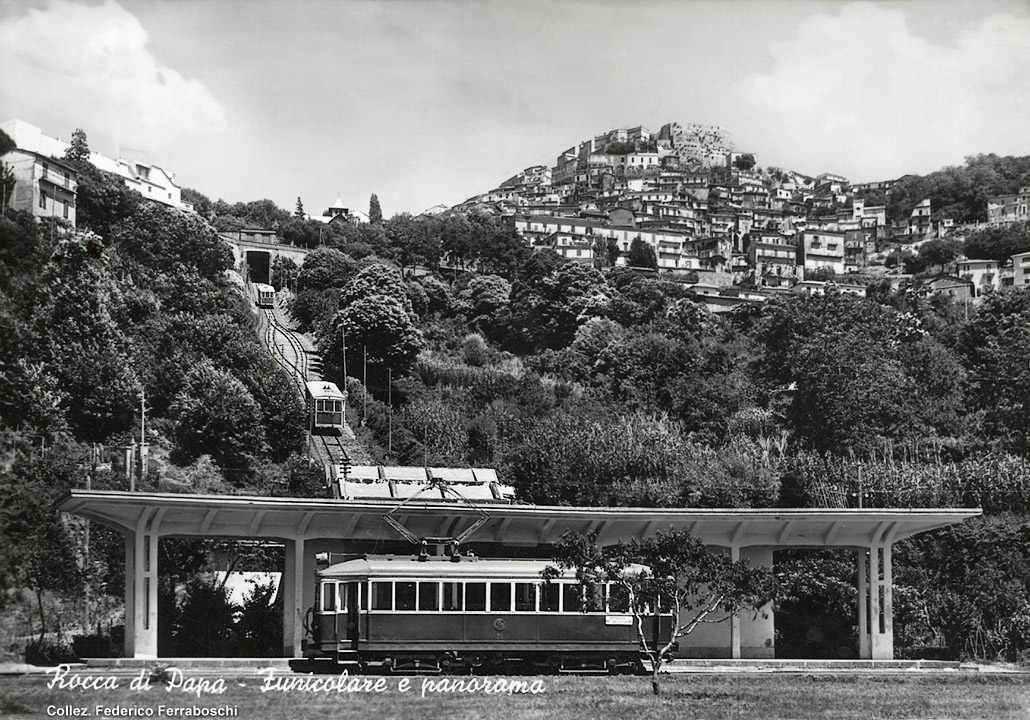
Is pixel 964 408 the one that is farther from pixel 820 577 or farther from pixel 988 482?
pixel 820 577

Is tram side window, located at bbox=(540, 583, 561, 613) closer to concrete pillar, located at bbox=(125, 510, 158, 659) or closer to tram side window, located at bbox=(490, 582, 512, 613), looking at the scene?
tram side window, located at bbox=(490, 582, 512, 613)

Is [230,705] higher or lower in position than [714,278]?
lower


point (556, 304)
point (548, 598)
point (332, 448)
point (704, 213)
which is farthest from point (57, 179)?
point (704, 213)

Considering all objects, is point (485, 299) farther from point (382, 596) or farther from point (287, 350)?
point (382, 596)

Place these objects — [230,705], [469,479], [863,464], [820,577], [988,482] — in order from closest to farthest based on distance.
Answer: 1. [230,705]
2. [820,577]
3. [469,479]
4. [988,482]
5. [863,464]

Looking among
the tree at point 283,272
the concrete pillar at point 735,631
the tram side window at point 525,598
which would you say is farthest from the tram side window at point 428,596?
the tree at point 283,272

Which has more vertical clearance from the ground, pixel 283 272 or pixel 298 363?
pixel 283 272

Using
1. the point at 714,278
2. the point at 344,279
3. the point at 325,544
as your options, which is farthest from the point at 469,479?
the point at 714,278
